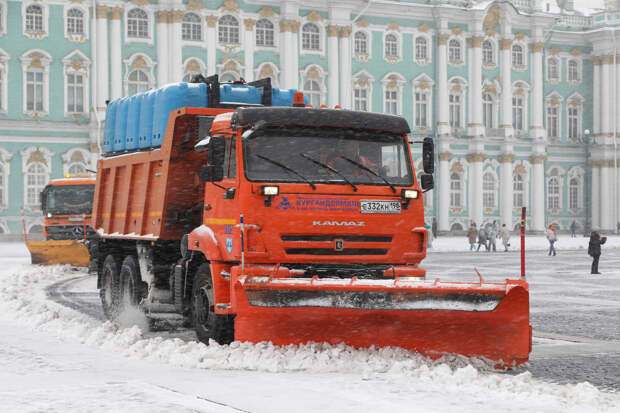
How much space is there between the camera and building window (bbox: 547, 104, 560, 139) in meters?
68.3

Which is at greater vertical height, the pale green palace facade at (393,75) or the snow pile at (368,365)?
the pale green palace facade at (393,75)

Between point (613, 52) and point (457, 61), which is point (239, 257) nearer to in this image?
point (457, 61)

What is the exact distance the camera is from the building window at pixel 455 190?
209 feet

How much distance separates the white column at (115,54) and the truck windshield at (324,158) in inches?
1780

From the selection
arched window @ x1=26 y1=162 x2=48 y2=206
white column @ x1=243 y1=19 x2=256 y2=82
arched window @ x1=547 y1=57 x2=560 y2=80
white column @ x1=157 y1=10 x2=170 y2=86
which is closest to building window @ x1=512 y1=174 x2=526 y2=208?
arched window @ x1=547 y1=57 x2=560 y2=80

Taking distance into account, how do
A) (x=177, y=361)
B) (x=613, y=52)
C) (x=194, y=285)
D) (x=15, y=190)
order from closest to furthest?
(x=177, y=361)
(x=194, y=285)
(x=15, y=190)
(x=613, y=52)

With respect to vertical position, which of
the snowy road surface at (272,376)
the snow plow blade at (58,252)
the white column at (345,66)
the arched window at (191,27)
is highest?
the arched window at (191,27)

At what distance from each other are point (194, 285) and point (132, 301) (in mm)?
2534

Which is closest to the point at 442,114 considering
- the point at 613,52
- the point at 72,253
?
the point at 613,52

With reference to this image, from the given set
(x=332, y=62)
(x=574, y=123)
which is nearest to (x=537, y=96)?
(x=574, y=123)

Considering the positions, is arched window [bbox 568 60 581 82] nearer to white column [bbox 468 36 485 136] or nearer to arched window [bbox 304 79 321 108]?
white column [bbox 468 36 485 136]

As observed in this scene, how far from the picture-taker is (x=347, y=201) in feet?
33.5

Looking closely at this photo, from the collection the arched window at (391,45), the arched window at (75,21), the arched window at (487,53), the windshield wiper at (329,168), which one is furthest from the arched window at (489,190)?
the windshield wiper at (329,168)

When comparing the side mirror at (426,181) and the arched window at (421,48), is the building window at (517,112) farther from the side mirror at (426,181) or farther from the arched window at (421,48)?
the side mirror at (426,181)
